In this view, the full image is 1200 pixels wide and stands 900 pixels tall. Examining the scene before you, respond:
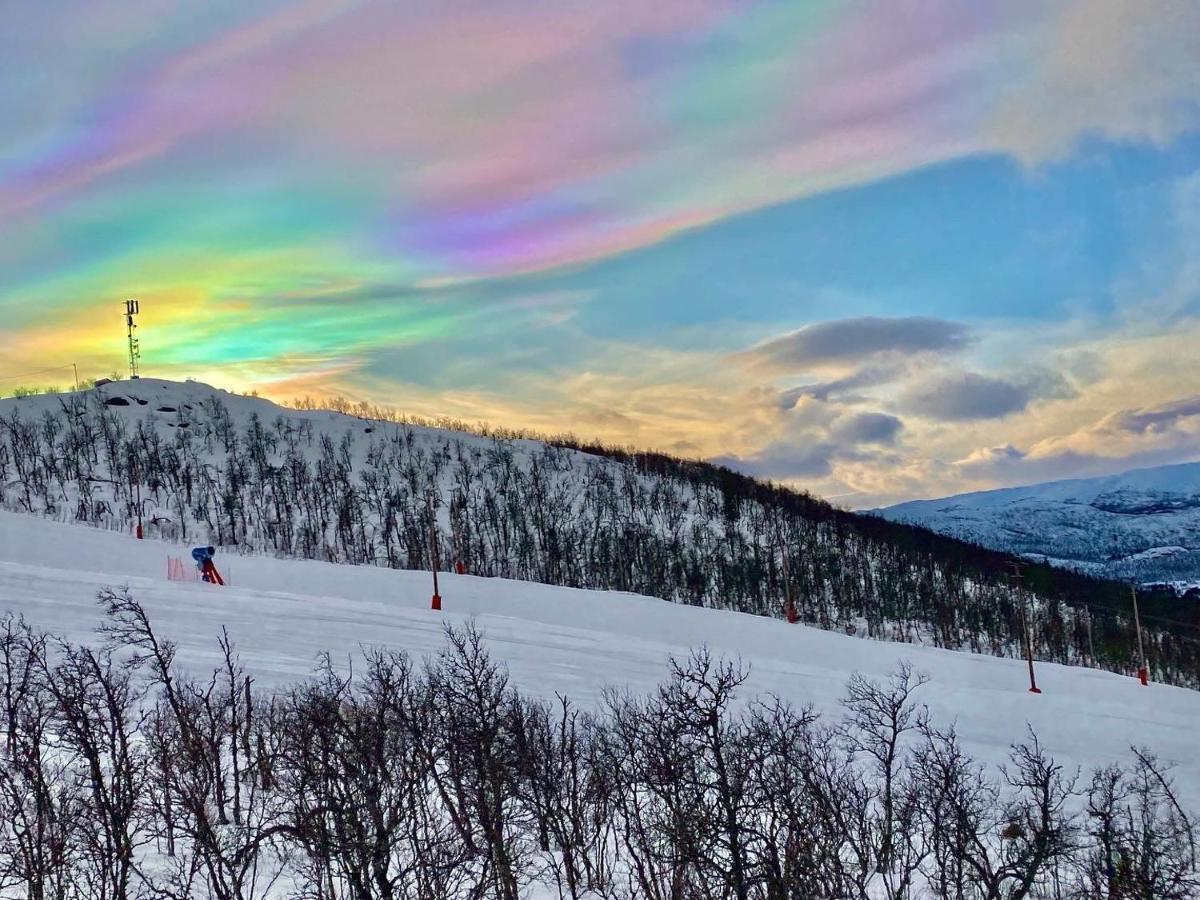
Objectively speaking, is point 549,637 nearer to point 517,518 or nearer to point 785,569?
point 785,569

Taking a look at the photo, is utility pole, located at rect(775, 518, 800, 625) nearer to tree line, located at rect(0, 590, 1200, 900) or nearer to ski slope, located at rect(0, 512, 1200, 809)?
ski slope, located at rect(0, 512, 1200, 809)

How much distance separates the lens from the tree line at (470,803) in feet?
91.4

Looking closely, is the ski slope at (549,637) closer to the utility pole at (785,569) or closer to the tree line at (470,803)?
the tree line at (470,803)

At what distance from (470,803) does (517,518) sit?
10028cm

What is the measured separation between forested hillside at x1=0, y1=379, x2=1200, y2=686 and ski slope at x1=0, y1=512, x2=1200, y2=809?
1468 inches

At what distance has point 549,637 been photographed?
54.2 m

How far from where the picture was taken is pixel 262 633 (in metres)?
47.7

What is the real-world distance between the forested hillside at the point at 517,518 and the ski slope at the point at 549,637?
3729 centimetres

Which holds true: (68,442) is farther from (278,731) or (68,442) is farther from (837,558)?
(278,731)

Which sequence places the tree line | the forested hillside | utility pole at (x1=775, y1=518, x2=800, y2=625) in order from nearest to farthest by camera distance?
1. the tree line
2. utility pole at (x1=775, y1=518, x2=800, y2=625)
3. the forested hillside

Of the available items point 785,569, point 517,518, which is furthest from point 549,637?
point 517,518

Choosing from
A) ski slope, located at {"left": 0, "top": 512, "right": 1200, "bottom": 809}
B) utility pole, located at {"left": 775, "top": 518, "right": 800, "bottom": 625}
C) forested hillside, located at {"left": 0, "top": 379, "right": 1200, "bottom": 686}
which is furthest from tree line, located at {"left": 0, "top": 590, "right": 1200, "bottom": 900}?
forested hillside, located at {"left": 0, "top": 379, "right": 1200, "bottom": 686}

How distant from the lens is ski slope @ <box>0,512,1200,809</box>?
4712 cm

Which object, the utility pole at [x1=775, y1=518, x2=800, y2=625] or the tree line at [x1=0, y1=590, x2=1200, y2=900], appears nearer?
the tree line at [x1=0, y1=590, x2=1200, y2=900]
